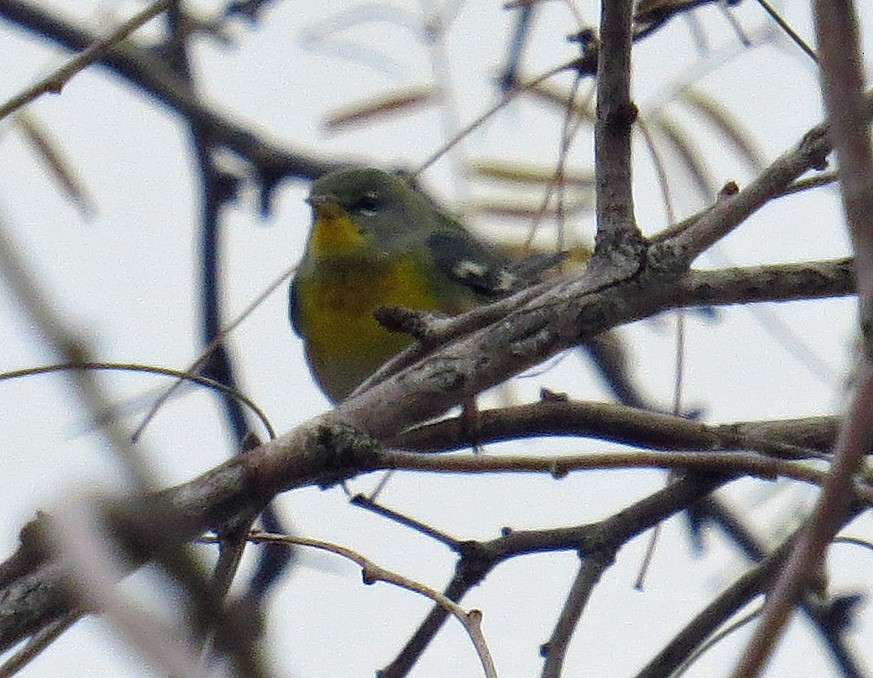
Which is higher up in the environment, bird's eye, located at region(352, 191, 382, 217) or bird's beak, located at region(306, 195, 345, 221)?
bird's eye, located at region(352, 191, 382, 217)

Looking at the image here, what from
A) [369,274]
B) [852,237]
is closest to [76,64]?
[852,237]

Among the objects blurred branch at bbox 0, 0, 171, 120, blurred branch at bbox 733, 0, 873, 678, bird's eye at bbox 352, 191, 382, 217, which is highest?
bird's eye at bbox 352, 191, 382, 217

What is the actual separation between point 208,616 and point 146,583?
4cm

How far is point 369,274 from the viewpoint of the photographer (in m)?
5.12

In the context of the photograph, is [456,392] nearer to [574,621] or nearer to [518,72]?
[574,621]

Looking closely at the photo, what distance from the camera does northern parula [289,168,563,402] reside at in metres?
4.80

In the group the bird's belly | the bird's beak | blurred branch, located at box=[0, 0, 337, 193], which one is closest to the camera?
blurred branch, located at box=[0, 0, 337, 193]

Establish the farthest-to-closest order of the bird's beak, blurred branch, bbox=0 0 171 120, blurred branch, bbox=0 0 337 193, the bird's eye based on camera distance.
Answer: the bird's eye
the bird's beak
blurred branch, bbox=0 0 337 193
blurred branch, bbox=0 0 171 120

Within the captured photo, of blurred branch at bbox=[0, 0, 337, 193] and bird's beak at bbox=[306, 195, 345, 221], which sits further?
bird's beak at bbox=[306, 195, 345, 221]

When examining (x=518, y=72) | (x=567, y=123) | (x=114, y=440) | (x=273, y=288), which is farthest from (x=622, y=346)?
(x=114, y=440)

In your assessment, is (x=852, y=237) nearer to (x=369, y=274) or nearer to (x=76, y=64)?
(x=76, y=64)

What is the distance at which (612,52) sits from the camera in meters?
1.91

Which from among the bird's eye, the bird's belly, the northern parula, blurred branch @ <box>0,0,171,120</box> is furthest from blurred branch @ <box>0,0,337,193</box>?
blurred branch @ <box>0,0,171,120</box>

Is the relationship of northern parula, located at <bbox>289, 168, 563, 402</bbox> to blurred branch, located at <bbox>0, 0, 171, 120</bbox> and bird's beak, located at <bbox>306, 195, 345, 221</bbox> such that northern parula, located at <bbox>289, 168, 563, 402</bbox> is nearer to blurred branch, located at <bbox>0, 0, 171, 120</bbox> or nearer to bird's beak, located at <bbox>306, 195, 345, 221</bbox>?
bird's beak, located at <bbox>306, 195, 345, 221</bbox>
